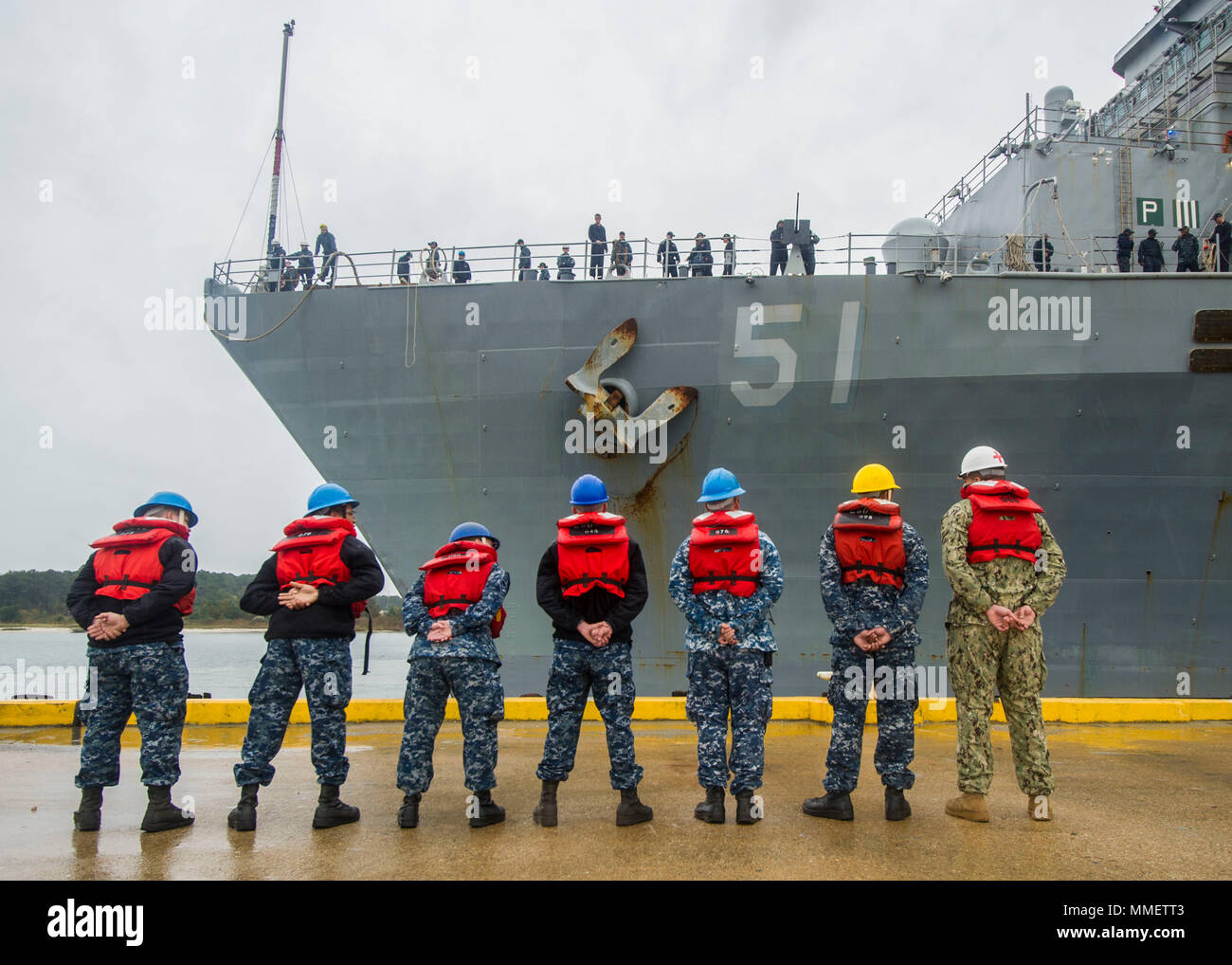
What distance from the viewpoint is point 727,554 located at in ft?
14.5

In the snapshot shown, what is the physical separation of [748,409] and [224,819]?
7.79m

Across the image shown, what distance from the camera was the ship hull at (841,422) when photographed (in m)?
10.3

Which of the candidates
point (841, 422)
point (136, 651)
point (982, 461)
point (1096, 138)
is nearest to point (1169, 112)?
point (1096, 138)

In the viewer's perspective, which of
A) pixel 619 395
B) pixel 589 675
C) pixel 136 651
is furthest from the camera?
pixel 619 395

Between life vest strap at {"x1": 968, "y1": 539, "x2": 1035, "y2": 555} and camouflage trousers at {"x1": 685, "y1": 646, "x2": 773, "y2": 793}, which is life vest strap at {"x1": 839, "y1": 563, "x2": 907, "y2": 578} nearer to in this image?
life vest strap at {"x1": 968, "y1": 539, "x2": 1035, "y2": 555}

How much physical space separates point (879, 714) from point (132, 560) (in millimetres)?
4087

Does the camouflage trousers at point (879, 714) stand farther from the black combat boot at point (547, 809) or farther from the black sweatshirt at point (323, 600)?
the black sweatshirt at point (323, 600)

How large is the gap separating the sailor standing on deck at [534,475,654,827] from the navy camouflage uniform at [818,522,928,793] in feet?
3.46

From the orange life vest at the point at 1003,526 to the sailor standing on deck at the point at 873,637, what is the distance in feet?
1.13

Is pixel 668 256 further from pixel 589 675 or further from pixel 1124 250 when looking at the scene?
pixel 589 675

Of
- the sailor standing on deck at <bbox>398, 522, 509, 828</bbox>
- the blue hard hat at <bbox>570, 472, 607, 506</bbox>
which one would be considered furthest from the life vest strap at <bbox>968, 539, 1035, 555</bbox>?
the sailor standing on deck at <bbox>398, 522, 509, 828</bbox>

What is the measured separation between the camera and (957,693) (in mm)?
4484

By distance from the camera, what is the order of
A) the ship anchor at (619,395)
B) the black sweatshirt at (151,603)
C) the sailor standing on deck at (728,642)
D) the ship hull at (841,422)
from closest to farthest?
the sailor standing on deck at (728,642) → the black sweatshirt at (151,603) → the ship hull at (841,422) → the ship anchor at (619,395)

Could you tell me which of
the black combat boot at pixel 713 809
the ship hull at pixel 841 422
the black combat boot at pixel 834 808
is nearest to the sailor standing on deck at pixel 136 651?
the black combat boot at pixel 713 809
